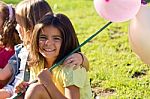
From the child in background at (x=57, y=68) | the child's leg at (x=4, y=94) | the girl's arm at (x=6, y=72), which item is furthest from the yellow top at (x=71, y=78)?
the girl's arm at (x=6, y=72)

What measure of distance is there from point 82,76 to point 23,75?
1.73 ft

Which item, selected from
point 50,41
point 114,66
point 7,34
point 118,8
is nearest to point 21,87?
point 50,41

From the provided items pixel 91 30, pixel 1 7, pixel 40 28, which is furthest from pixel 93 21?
pixel 40 28

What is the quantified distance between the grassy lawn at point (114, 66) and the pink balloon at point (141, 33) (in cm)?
56

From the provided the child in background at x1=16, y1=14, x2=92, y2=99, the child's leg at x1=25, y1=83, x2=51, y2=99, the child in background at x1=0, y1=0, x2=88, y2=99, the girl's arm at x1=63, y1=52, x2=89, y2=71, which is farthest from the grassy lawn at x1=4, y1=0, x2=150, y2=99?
the child's leg at x1=25, y1=83, x2=51, y2=99

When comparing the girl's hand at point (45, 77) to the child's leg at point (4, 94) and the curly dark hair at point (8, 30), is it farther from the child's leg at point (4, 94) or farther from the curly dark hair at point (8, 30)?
the curly dark hair at point (8, 30)

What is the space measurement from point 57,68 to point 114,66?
1570mm

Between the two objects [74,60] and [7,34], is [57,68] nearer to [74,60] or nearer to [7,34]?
[74,60]

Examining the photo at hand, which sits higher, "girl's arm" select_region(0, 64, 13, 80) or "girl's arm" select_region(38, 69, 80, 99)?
"girl's arm" select_region(38, 69, 80, 99)

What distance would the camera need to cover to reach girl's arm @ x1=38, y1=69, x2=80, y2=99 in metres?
2.77

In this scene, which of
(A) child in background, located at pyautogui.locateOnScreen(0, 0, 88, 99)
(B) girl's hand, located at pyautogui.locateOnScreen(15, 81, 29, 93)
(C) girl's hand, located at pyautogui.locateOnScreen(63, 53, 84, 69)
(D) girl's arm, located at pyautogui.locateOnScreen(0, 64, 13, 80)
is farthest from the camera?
(D) girl's arm, located at pyautogui.locateOnScreen(0, 64, 13, 80)

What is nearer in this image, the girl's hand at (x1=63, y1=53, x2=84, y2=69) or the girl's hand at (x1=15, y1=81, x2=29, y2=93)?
the girl's hand at (x1=63, y1=53, x2=84, y2=69)

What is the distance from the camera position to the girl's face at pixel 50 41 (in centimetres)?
286

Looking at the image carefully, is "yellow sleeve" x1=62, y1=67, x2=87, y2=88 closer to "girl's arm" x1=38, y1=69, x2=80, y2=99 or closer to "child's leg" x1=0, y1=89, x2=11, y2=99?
"girl's arm" x1=38, y1=69, x2=80, y2=99
